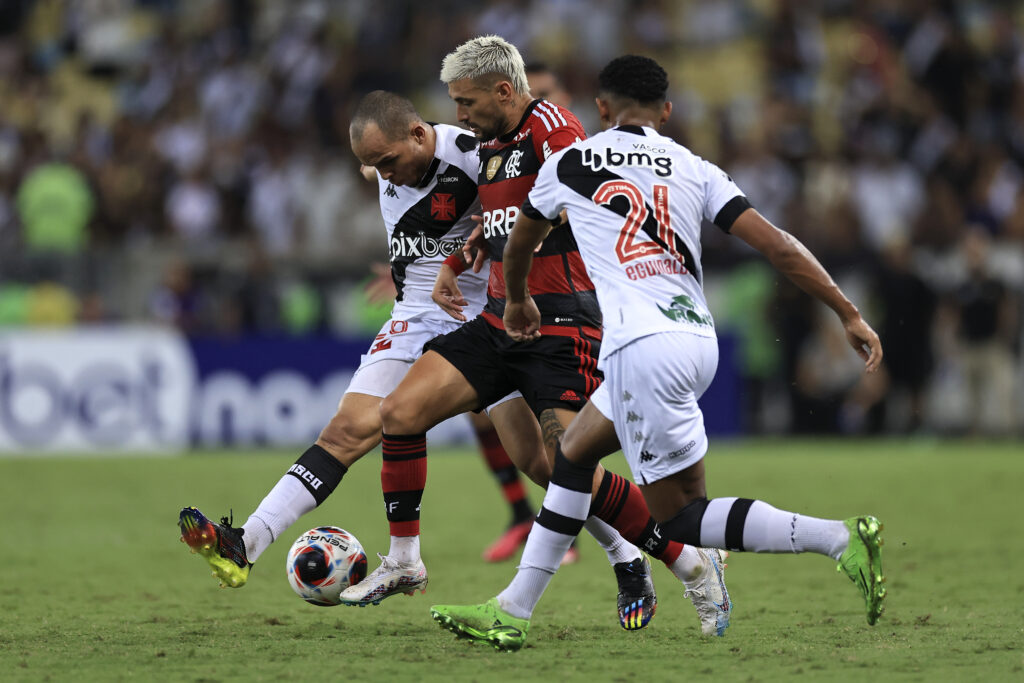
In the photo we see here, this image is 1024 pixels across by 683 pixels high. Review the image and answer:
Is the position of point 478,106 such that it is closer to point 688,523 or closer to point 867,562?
point 688,523

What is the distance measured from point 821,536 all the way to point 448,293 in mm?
2268

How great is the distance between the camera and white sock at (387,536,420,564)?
694cm

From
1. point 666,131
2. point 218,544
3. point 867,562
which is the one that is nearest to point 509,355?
point 218,544

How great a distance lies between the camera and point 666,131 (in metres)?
18.0

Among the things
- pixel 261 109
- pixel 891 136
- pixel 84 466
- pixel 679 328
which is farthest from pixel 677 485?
pixel 261 109

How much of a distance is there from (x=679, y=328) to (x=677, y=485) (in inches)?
23.6

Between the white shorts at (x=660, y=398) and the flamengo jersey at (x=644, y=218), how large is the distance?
2.9 inches

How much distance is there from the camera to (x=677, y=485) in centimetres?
571

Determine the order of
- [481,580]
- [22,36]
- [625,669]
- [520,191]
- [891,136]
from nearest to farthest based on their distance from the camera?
[625,669], [520,191], [481,580], [891,136], [22,36]

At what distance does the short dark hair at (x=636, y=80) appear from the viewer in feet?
19.1

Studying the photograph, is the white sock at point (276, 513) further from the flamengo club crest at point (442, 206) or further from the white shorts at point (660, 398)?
the white shorts at point (660, 398)

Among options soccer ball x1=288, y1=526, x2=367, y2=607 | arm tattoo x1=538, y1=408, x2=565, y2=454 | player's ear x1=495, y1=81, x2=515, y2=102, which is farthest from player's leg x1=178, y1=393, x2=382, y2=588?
player's ear x1=495, y1=81, x2=515, y2=102

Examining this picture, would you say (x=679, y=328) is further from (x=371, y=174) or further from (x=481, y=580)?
(x=481, y=580)

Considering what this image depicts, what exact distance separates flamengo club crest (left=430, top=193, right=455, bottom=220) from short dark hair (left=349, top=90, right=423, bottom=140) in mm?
400
